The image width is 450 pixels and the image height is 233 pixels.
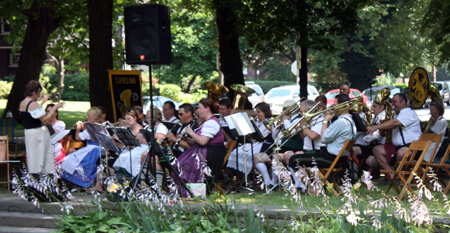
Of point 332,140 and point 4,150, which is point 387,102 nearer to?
point 332,140

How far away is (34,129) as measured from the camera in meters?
7.08

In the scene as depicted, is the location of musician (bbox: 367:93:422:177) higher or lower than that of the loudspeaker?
lower

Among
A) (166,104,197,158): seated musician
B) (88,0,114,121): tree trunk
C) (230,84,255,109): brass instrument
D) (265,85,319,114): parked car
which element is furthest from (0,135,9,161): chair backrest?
(265,85,319,114): parked car

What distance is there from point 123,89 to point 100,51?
938 millimetres

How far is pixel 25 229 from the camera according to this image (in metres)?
6.25

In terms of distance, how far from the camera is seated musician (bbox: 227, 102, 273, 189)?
788 cm

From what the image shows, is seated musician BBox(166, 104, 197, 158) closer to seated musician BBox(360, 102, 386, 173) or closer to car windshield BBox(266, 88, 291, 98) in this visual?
seated musician BBox(360, 102, 386, 173)

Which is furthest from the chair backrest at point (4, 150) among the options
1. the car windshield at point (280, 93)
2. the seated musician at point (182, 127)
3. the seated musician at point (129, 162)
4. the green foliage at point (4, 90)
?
the green foliage at point (4, 90)

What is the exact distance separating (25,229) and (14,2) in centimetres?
980

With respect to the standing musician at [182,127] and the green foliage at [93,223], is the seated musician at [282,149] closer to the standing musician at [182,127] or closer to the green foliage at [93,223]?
the standing musician at [182,127]

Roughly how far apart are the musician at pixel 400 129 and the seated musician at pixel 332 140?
748 mm

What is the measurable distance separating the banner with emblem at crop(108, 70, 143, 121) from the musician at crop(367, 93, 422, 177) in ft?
17.7

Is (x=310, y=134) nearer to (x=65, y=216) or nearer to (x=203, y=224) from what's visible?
(x=203, y=224)

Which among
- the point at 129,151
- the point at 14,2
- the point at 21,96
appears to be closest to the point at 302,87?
the point at 129,151
